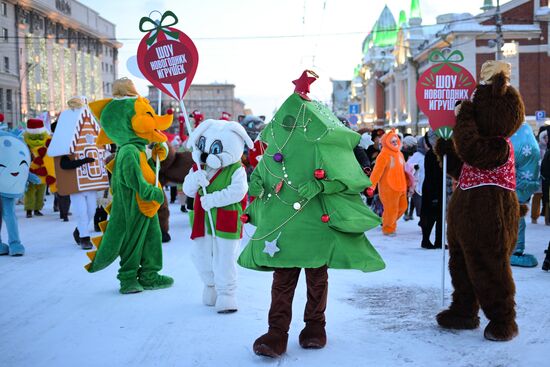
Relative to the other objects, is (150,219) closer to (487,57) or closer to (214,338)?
(214,338)

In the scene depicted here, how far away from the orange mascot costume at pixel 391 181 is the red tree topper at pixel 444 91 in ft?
14.0

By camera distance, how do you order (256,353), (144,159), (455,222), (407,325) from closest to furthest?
(256,353)
(455,222)
(407,325)
(144,159)

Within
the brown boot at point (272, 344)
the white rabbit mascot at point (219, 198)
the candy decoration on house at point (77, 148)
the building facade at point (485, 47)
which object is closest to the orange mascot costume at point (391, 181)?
the candy decoration on house at point (77, 148)

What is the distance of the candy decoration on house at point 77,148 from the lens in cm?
900

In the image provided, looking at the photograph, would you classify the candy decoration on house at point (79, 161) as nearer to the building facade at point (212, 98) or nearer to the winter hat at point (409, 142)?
the winter hat at point (409, 142)

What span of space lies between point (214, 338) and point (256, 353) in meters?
0.59

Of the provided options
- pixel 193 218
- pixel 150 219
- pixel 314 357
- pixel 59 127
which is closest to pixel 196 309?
pixel 193 218

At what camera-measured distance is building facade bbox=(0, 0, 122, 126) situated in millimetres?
48469

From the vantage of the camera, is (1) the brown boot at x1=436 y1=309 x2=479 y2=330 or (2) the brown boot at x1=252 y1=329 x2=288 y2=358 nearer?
(2) the brown boot at x1=252 y1=329 x2=288 y2=358

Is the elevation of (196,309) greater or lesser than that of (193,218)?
lesser

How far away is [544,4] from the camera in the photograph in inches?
1512

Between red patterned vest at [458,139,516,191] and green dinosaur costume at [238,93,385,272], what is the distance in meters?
0.81

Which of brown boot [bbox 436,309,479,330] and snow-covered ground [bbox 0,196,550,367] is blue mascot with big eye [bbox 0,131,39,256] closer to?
snow-covered ground [bbox 0,196,550,367]

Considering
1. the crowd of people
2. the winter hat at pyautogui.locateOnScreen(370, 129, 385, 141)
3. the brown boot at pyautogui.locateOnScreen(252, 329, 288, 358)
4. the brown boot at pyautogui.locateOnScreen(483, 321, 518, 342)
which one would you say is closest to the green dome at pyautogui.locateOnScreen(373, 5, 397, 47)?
the winter hat at pyautogui.locateOnScreen(370, 129, 385, 141)
